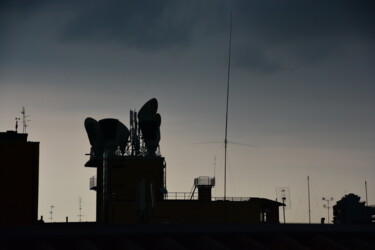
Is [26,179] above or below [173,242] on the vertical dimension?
above

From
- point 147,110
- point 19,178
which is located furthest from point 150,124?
point 19,178

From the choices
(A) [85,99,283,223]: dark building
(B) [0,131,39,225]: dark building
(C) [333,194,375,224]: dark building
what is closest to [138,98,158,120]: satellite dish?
(A) [85,99,283,223]: dark building

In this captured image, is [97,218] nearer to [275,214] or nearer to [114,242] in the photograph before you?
[275,214]

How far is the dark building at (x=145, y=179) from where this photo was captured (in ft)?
314

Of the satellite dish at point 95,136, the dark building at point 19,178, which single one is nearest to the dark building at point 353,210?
the satellite dish at point 95,136

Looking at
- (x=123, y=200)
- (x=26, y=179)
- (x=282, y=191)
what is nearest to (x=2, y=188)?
(x=26, y=179)

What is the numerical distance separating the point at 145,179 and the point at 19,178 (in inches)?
947

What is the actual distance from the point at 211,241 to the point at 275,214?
184 ft

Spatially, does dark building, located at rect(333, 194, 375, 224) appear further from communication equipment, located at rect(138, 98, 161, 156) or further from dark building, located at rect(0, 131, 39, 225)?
dark building, located at rect(0, 131, 39, 225)

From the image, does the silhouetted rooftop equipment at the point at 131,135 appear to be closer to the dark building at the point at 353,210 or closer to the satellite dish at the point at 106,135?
the satellite dish at the point at 106,135

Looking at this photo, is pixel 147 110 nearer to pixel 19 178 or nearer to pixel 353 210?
pixel 353 210

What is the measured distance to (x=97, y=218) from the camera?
102 metres

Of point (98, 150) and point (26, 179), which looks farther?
point (98, 150)

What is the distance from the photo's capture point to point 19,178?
76.5m
